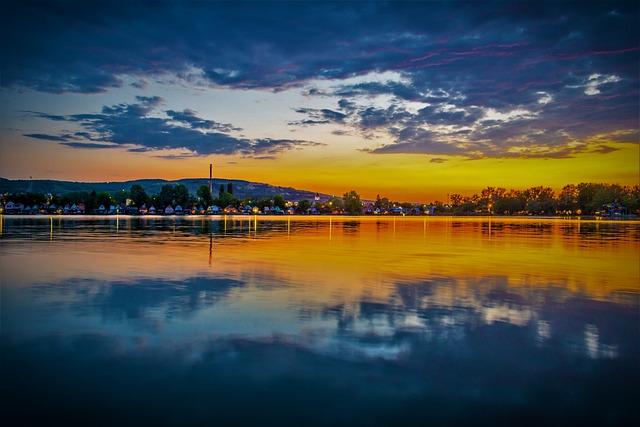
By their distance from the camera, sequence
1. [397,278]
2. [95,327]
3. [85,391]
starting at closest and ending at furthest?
[85,391] → [95,327] → [397,278]

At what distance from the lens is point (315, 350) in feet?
28.4

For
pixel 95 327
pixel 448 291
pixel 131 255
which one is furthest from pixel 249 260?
pixel 95 327

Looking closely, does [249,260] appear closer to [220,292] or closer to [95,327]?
[220,292]

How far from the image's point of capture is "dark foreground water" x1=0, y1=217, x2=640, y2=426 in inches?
250

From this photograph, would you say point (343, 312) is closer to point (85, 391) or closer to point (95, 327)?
point (95, 327)

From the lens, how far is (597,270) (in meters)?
20.6

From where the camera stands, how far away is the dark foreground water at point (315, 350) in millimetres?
6340

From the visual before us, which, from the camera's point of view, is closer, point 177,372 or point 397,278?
point 177,372

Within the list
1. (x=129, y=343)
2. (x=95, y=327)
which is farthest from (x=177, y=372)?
(x=95, y=327)

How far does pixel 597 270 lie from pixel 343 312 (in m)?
14.1

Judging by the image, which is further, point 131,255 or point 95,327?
point 131,255

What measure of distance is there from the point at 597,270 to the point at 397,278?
9.30 meters

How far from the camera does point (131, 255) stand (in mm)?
24578

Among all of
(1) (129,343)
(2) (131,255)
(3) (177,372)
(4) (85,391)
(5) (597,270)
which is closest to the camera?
(4) (85,391)
